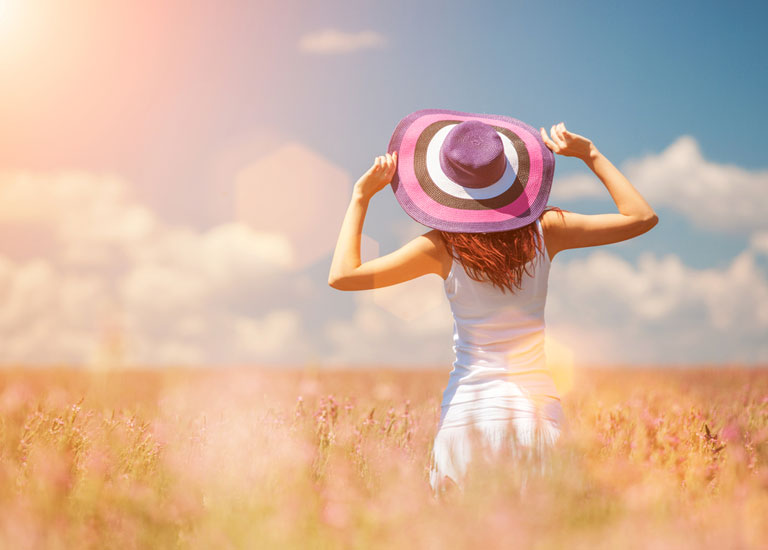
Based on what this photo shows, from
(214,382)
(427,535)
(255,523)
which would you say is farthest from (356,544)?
(214,382)

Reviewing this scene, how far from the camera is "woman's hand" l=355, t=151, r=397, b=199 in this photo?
326 cm

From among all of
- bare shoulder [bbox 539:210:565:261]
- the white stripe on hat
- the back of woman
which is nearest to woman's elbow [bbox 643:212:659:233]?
bare shoulder [bbox 539:210:565:261]

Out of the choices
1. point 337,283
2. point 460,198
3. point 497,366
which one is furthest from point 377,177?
point 497,366

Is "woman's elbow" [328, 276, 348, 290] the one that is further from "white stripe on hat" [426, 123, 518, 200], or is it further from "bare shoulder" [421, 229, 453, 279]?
"white stripe on hat" [426, 123, 518, 200]

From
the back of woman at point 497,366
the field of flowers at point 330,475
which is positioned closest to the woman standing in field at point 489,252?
the back of woman at point 497,366

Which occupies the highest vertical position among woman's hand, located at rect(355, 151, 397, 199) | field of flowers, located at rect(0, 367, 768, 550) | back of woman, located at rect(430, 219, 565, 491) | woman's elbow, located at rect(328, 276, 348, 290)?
woman's hand, located at rect(355, 151, 397, 199)

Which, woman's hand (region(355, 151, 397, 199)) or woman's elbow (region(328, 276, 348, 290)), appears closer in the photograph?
woman's elbow (region(328, 276, 348, 290))

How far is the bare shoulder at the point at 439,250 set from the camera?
3.14m

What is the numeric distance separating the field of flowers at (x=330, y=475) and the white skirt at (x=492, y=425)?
0.63 ft

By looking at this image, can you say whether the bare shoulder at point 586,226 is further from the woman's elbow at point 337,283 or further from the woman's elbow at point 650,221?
the woman's elbow at point 337,283

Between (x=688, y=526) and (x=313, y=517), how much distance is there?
1.46 meters

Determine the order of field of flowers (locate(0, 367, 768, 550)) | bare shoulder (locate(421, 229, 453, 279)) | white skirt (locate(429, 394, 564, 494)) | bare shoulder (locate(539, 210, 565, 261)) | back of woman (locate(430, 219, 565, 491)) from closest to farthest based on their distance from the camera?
field of flowers (locate(0, 367, 768, 550)) → white skirt (locate(429, 394, 564, 494)) → back of woman (locate(430, 219, 565, 491)) → bare shoulder (locate(421, 229, 453, 279)) → bare shoulder (locate(539, 210, 565, 261))

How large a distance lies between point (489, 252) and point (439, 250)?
25cm

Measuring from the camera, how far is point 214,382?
207 inches
